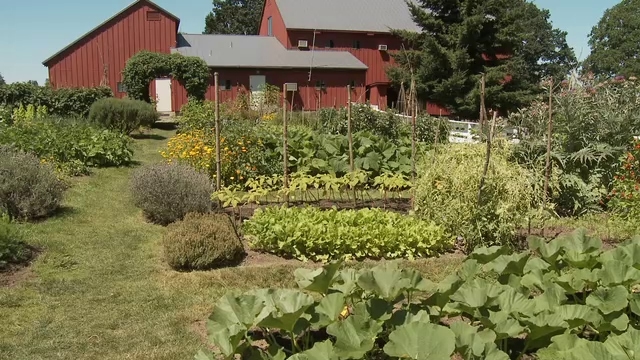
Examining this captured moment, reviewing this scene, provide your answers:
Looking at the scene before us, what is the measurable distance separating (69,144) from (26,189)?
4.38 meters

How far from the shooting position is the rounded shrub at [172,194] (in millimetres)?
8328

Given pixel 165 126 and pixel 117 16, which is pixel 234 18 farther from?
pixel 165 126

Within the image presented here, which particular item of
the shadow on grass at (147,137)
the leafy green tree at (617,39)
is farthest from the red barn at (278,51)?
the leafy green tree at (617,39)

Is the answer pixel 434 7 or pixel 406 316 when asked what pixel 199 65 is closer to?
pixel 434 7

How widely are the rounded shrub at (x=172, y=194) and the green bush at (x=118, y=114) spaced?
9298 millimetres

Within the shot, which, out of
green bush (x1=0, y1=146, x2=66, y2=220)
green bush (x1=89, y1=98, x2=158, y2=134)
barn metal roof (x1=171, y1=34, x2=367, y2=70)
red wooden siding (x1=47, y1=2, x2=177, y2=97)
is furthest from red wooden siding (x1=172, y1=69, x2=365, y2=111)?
green bush (x1=0, y1=146, x2=66, y2=220)

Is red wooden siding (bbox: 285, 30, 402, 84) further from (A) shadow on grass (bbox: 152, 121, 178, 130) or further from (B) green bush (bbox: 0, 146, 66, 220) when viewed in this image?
(B) green bush (bbox: 0, 146, 66, 220)

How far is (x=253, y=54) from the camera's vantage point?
110ft

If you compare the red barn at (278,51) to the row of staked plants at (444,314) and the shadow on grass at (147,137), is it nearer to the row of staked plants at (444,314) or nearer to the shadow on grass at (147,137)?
the shadow on grass at (147,137)

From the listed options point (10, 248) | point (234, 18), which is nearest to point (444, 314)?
point (10, 248)

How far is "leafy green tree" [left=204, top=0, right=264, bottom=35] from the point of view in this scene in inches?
2625

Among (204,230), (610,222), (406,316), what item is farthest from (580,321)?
(610,222)

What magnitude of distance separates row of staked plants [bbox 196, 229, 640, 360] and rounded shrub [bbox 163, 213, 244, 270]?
1.96 metres

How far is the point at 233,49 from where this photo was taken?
33.4 meters
